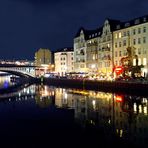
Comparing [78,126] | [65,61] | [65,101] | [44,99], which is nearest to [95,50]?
[65,61]

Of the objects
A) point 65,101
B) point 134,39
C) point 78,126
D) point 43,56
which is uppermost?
point 43,56

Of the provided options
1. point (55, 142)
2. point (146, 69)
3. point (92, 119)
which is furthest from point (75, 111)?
point (146, 69)

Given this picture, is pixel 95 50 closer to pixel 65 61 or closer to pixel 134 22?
pixel 134 22

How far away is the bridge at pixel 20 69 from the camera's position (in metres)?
126

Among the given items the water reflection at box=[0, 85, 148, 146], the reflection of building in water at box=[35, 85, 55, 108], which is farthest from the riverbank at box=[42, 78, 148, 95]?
the reflection of building in water at box=[35, 85, 55, 108]

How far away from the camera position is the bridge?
126219mm

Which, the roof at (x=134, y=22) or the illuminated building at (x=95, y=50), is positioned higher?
the roof at (x=134, y=22)

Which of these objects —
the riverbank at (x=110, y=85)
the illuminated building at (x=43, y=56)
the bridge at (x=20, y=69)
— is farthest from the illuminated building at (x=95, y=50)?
the illuminated building at (x=43, y=56)

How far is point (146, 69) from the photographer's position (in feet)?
240

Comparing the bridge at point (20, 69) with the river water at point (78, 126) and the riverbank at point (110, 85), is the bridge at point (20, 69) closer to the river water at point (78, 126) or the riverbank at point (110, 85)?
the riverbank at point (110, 85)

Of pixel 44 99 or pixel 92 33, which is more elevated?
pixel 92 33

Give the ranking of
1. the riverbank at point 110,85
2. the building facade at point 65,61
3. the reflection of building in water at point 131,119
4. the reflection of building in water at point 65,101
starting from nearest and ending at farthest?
the reflection of building in water at point 131,119, the reflection of building in water at point 65,101, the riverbank at point 110,85, the building facade at point 65,61

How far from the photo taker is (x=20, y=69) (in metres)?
133

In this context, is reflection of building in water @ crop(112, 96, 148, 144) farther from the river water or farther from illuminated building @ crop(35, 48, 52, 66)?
illuminated building @ crop(35, 48, 52, 66)
